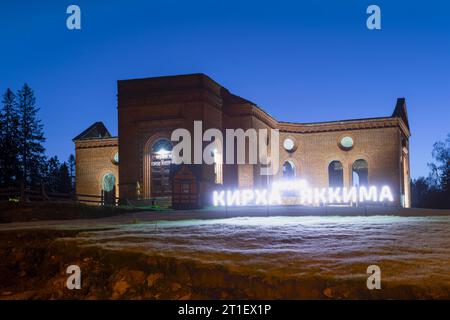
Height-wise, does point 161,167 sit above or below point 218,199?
above

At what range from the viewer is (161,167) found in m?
33.2

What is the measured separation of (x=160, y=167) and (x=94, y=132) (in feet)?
49.6

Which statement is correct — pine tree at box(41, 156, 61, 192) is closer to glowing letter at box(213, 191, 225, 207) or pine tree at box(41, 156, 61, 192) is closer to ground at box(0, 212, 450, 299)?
glowing letter at box(213, 191, 225, 207)

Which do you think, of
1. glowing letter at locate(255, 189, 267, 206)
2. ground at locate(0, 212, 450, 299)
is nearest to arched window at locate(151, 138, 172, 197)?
glowing letter at locate(255, 189, 267, 206)

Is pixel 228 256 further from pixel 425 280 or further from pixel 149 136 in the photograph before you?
pixel 149 136

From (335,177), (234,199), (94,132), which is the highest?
(94,132)

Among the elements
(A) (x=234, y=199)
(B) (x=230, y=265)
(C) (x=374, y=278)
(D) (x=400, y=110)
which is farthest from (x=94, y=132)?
(C) (x=374, y=278)

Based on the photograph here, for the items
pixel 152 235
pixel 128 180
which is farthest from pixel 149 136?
pixel 152 235

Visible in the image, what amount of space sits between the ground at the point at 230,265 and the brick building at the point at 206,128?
19.0 metres

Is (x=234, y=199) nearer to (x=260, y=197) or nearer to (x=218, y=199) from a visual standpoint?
(x=218, y=199)

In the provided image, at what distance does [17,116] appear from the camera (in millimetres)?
56281

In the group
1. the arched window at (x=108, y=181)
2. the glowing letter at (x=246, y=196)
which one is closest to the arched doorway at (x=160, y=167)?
the glowing letter at (x=246, y=196)

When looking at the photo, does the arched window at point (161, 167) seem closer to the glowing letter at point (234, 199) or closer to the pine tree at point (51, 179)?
the glowing letter at point (234, 199)
